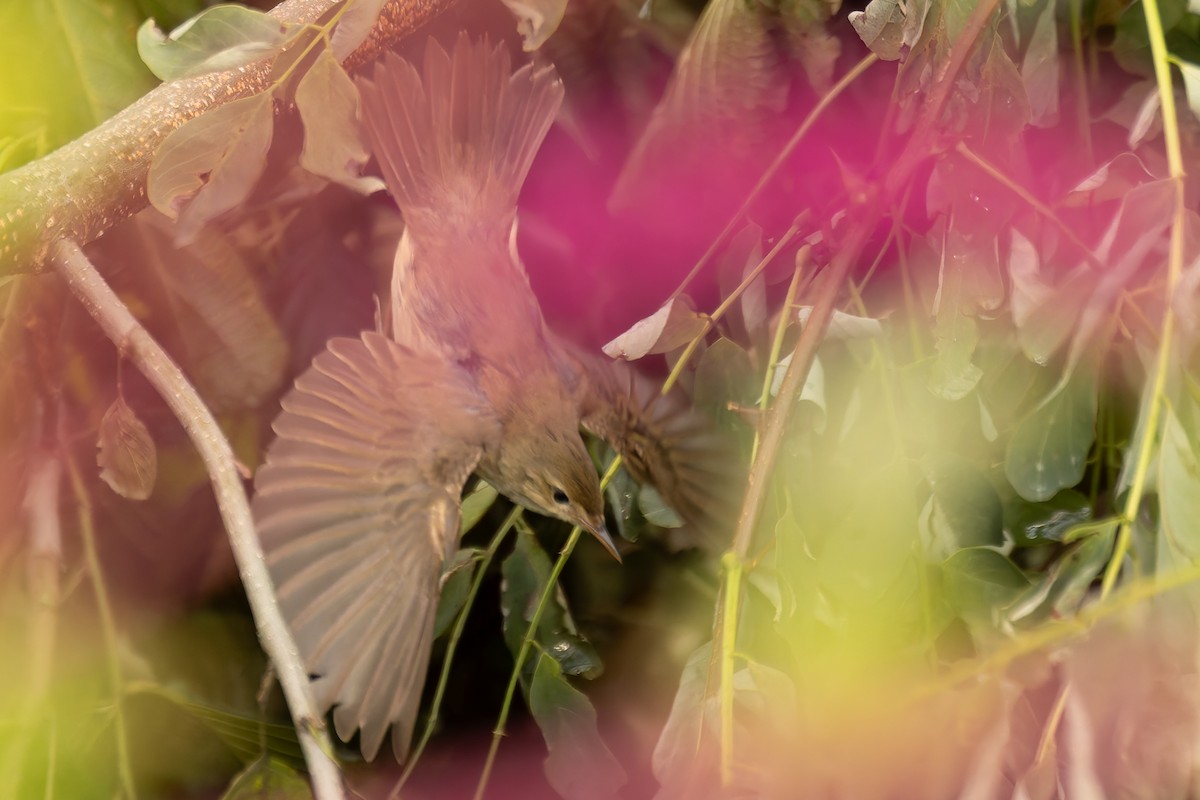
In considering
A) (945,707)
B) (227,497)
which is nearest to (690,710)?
(945,707)

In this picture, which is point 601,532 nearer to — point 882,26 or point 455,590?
point 455,590

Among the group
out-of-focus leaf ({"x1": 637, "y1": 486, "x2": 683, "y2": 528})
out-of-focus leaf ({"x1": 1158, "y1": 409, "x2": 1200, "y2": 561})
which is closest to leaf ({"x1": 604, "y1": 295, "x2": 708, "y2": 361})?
out-of-focus leaf ({"x1": 637, "y1": 486, "x2": 683, "y2": 528})

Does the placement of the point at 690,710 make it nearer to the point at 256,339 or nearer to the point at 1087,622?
the point at 1087,622

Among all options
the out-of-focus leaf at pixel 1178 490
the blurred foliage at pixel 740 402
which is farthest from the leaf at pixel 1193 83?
the out-of-focus leaf at pixel 1178 490

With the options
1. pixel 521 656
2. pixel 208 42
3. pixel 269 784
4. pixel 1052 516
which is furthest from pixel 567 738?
pixel 208 42

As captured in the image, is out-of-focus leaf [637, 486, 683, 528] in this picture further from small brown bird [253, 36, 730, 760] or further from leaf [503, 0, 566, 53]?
leaf [503, 0, 566, 53]
